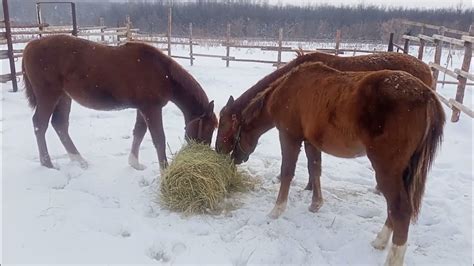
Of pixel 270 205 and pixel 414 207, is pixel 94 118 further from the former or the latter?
pixel 414 207

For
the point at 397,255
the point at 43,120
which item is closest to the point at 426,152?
the point at 397,255

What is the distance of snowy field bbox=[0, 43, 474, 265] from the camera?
8.81 ft

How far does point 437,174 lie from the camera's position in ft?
14.6

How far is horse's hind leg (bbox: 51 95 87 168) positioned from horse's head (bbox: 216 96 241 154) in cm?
175

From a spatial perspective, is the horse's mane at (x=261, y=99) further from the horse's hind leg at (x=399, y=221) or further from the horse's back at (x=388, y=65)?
the horse's hind leg at (x=399, y=221)

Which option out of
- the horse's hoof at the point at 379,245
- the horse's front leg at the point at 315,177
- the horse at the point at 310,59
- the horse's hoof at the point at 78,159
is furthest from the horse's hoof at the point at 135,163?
the horse's hoof at the point at 379,245

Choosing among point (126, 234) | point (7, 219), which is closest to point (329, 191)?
point (126, 234)

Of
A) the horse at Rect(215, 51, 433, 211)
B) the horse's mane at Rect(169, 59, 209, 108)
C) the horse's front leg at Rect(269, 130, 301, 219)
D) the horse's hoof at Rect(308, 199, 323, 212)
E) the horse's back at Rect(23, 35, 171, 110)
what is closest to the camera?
the horse's front leg at Rect(269, 130, 301, 219)

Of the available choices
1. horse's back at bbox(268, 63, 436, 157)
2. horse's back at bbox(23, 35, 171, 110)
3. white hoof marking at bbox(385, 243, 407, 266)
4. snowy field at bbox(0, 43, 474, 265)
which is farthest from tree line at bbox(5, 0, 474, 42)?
white hoof marking at bbox(385, 243, 407, 266)

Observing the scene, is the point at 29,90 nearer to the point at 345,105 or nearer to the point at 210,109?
the point at 210,109

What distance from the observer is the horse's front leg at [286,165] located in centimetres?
328

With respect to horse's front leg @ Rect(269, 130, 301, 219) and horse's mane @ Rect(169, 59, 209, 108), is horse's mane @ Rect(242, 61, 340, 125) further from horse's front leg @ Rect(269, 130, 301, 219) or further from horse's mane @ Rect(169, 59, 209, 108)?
horse's mane @ Rect(169, 59, 209, 108)

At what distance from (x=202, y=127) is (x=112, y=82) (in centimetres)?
111

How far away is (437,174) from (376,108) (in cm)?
261
